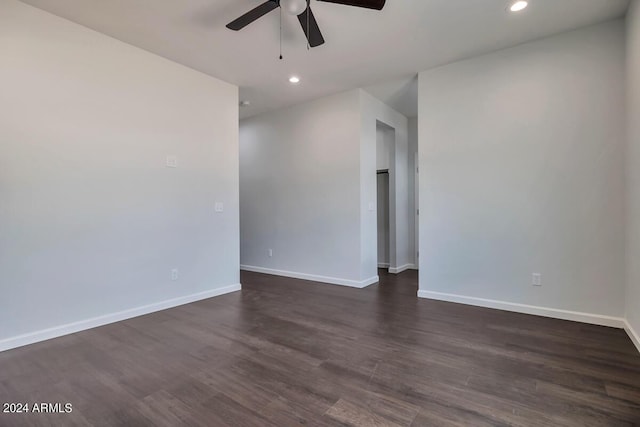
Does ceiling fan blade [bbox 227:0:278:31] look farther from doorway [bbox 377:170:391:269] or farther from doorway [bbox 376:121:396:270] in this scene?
doorway [bbox 377:170:391:269]

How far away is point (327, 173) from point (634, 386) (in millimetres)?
3927

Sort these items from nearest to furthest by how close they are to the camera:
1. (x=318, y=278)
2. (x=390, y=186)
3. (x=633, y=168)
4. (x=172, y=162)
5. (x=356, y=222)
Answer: (x=633, y=168), (x=172, y=162), (x=356, y=222), (x=318, y=278), (x=390, y=186)

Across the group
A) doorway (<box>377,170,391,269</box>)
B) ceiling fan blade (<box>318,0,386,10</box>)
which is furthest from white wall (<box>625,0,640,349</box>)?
doorway (<box>377,170,391,269</box>)

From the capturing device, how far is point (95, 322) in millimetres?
3074

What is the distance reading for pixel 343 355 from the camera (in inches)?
96.0

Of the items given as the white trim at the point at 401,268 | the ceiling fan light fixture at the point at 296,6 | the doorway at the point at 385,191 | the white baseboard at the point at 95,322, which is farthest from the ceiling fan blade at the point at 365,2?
the white trim at the point at 401,268

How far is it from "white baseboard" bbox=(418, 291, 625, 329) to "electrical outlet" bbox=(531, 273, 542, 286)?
9.7 inches

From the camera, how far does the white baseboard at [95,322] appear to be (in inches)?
103

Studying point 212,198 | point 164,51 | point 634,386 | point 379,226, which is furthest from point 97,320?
point 379,226

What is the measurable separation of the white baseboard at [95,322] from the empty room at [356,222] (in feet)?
0.05

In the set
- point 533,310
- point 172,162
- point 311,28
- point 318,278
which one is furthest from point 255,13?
point 533,310

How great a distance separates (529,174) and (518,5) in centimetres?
161

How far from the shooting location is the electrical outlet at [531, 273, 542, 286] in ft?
10.9

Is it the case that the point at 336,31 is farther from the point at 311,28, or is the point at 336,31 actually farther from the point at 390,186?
the point at 390,186
